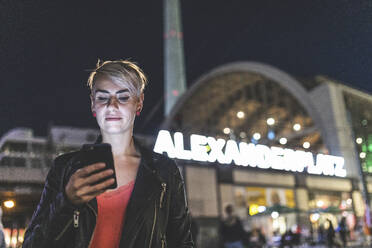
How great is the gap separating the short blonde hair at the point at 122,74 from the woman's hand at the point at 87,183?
0.47 m

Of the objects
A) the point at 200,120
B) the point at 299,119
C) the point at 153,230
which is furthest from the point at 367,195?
the point at 153,230

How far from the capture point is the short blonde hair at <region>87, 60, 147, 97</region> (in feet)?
5.45

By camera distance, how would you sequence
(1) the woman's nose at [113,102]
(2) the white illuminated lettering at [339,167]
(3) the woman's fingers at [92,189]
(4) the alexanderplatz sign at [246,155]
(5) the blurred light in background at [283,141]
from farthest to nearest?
(5) the blurred light in background at [283,141] → (2) the white illuminated lettering at [339,167] → (4) the alexanderplatz sign at [246,155] → (1) the woman's nose at [113,102] → (3) the woman's fingers at [92,189]

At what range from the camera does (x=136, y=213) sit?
Answer: 1.51 m

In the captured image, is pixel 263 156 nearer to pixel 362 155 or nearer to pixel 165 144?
pixel 165 144

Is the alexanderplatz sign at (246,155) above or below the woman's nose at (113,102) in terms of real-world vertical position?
above

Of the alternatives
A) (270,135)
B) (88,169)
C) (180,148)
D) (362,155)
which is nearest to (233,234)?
(88,169)

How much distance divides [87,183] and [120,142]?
387mm

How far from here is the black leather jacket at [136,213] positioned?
4.52 feet

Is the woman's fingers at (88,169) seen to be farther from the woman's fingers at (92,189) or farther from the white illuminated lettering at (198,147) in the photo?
the white illuminated lettering at (198,147)

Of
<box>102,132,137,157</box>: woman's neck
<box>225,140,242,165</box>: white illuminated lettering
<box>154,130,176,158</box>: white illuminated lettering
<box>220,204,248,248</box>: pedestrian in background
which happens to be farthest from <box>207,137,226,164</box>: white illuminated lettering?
<box>102,132,137,157</box>: woman's neck

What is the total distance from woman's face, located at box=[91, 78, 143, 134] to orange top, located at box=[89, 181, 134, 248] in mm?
289

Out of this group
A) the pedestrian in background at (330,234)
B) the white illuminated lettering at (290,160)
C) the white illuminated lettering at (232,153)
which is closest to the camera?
the pedestrian in background at (330,234)

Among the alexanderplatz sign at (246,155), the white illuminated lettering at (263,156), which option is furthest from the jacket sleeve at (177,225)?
the white illuminated lettering at (263,156)
